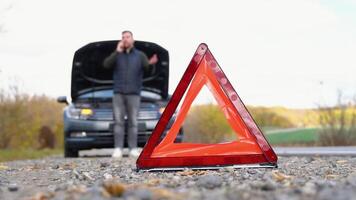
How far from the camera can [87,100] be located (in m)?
12.5

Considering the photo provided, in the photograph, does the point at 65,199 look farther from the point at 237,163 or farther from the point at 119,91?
the point at 119,91

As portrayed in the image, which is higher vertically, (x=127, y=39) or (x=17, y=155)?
(x=127, y=39)

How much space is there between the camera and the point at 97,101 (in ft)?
41.1

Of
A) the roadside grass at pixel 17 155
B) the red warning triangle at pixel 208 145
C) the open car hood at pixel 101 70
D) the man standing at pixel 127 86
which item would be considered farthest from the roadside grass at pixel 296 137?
the red warning triangle at pixel 208 145

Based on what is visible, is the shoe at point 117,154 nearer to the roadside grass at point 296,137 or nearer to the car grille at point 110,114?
the car grille at point 110,114

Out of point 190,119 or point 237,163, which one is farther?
point 190,119

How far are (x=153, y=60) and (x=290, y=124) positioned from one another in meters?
18.9

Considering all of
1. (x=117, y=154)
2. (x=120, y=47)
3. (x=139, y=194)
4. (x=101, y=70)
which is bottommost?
(x=139, y=194)

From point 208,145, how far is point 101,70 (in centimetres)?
730

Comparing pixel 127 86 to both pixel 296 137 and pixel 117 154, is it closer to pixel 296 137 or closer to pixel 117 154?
pixel 117 154

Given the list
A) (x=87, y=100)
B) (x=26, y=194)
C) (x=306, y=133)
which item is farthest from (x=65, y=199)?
(x=306, y=133)

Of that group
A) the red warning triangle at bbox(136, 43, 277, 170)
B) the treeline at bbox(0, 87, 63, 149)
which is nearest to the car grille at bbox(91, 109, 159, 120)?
the red warning triangle at bbox(136, 43, 277, 170)

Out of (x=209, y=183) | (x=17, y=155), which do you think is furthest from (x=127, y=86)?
(x=209, y=183)

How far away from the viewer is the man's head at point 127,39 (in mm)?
11086
